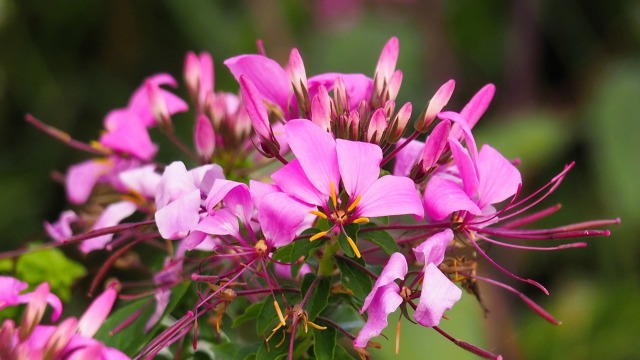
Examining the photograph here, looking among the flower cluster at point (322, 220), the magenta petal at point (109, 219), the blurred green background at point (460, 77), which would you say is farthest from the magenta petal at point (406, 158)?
the blurred green background at point (460, 77)

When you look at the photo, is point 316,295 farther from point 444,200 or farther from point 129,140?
point 129,140

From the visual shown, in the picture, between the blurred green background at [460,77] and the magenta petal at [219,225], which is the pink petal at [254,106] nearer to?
the magenta petal at [219,225]

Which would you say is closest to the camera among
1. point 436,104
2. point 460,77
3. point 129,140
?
point 436,104

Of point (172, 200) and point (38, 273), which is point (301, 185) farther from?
point (38, 273)

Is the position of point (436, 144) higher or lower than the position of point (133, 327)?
higher

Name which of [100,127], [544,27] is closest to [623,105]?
[544,27]

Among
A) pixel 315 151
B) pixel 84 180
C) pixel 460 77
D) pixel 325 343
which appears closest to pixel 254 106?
pixel 315 151
